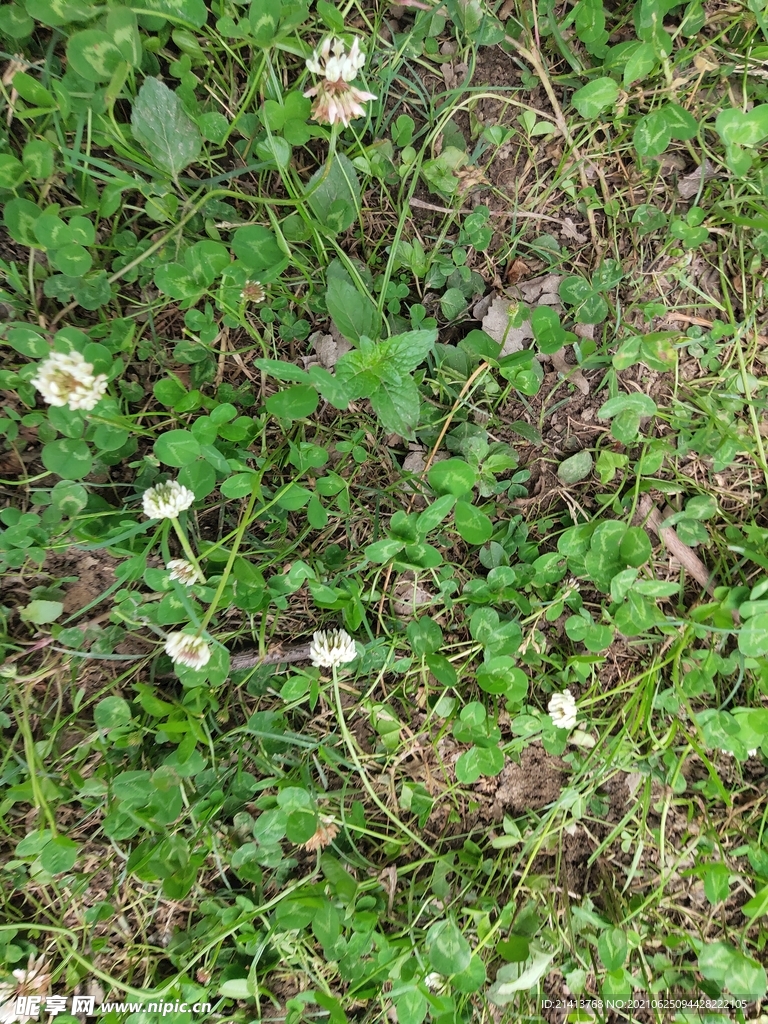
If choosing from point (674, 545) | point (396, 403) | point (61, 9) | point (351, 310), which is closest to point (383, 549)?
point (396, 403)

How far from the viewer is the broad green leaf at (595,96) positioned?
1.37 m

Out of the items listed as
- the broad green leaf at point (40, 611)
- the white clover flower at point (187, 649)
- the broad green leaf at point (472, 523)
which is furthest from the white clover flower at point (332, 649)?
the broad green leaf at point (40, 611)

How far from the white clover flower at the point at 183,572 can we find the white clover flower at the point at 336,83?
38.7 inches

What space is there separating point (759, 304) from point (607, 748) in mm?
1230

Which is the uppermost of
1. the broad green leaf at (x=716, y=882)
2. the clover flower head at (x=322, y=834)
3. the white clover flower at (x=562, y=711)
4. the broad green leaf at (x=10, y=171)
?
the broad green leaf at (x=10, y=171)

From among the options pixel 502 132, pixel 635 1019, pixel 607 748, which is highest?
pixel 502 132

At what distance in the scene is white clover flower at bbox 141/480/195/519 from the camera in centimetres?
130

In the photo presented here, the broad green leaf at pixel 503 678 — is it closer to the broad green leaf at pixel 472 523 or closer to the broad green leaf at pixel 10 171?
the broad green leaf at pixel 472 523

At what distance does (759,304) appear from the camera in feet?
5.10

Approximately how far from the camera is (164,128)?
131 centimetres

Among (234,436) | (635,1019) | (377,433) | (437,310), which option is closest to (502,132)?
(437,310)

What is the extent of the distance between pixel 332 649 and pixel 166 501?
19.7 inches

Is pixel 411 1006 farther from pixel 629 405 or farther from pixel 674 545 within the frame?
pixel 629 405

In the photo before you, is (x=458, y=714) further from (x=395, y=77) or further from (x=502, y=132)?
(x=395, y=77)
